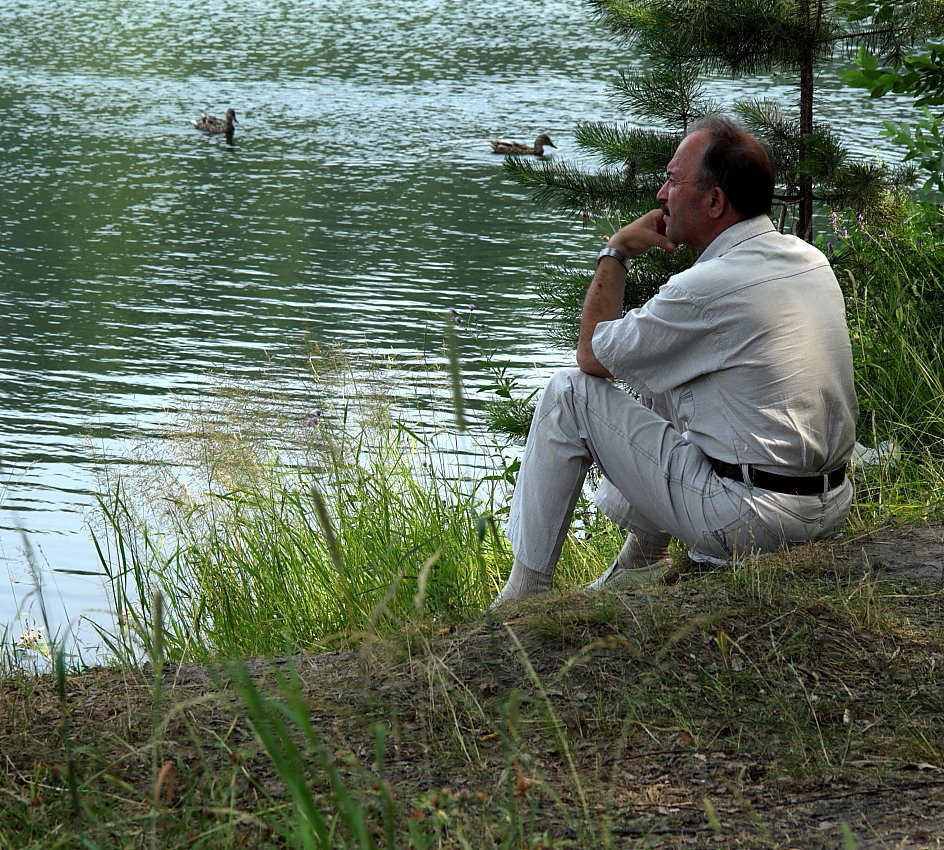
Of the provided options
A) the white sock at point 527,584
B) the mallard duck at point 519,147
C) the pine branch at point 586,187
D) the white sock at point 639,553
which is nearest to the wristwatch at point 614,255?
the white sock at point 639,553

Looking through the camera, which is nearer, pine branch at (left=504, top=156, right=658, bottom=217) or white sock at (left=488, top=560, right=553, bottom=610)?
white sock at (left=488, top=560, right=553, bottom=610)

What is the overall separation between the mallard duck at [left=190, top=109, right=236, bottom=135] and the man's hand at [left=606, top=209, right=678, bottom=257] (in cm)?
1863

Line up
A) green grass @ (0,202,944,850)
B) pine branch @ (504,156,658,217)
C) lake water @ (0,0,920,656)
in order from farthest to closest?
lake water @ (0,0,920,656)
pine branch @ (504,156,658,217)
green grass @ (0,202,944,850)

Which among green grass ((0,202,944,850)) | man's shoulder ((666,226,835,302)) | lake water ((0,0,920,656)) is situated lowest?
lake water ((0,0,920,656))

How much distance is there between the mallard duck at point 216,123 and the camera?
21.4 meters

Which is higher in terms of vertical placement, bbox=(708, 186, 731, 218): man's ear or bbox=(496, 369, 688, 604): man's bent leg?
bbox=(708, 186, 731, 218): man's ear

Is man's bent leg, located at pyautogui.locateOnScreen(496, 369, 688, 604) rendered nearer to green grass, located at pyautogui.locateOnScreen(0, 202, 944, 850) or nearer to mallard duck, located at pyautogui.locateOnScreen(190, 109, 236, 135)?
green grass, located at pyautogui.locateOnScreen(0, 202, 944, 850)

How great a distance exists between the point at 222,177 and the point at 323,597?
16.2 metres

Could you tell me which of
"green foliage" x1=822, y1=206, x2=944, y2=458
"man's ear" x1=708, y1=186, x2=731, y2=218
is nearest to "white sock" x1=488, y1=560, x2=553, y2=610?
"man's ear" x1=708, y1=186, x2=731, y2=218

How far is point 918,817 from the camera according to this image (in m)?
2.14

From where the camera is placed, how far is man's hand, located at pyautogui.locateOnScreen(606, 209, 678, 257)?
3787mm

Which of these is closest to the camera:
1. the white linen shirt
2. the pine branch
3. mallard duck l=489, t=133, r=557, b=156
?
the white linen shirt

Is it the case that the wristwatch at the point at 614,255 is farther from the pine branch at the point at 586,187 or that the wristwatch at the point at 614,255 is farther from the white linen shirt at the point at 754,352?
the pine branch at the point at 586,187

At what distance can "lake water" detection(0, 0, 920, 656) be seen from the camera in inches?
368
